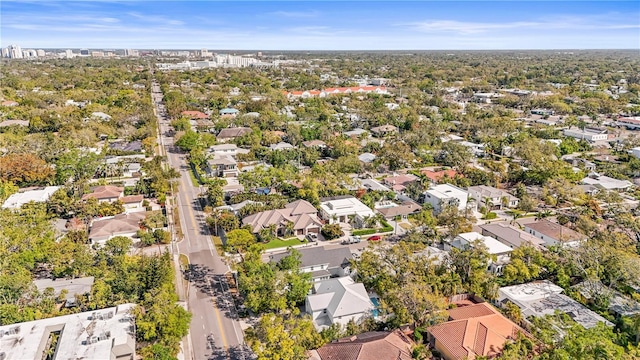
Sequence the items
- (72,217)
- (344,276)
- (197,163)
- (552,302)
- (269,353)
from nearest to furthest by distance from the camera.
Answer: (269,353) → (552,302) → (344,276) → (72,217) → (197,163)

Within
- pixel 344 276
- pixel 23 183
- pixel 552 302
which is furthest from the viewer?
pixel 23 183

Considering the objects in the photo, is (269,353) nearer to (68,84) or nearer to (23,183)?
(23,183)

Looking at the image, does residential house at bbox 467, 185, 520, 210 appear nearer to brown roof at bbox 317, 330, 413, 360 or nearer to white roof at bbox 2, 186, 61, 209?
brown roof at bbox 317, 330, 413, 360

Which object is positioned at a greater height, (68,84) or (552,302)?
(68,84)

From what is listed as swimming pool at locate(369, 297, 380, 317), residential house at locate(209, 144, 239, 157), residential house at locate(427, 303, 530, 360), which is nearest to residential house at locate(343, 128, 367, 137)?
residential house at locate(209, 144, 239, 157)

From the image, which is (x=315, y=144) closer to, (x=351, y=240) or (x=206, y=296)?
(x=351, y=240)

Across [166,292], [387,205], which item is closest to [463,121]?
[387,205]

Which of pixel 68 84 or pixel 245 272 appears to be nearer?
pixel 245 272
